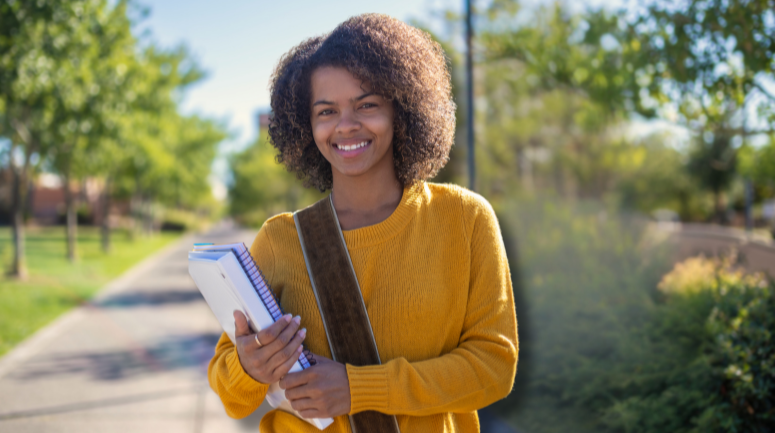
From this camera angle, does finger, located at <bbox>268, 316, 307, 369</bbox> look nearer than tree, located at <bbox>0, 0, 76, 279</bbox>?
Yes

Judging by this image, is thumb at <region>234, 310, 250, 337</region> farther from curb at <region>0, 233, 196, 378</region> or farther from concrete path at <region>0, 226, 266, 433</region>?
curb at <region>0, 233, 196, 378</region>

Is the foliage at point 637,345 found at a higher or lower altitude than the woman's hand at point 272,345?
lower

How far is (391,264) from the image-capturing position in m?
1.55

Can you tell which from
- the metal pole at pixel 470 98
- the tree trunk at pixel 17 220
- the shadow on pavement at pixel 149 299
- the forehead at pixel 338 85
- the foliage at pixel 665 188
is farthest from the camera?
the foliage at pixel 665 188

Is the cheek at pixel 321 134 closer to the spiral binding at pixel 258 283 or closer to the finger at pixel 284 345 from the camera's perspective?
the spiral binding at pixel 258 283

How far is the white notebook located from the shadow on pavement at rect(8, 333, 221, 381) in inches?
236

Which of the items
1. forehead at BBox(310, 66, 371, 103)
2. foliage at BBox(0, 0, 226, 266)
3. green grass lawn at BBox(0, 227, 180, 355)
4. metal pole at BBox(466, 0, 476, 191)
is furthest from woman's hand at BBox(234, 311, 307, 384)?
foliage at BBox(0, 0, 226, 266)

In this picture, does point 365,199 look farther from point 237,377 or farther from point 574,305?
point 574,305

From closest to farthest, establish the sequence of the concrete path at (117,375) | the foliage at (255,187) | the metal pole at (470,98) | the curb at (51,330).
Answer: the concrete path at (117,375), the metal pole at (470,98), the curb at (51,330), the foliage at (255,187)

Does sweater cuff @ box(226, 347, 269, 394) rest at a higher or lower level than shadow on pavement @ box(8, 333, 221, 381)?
higher

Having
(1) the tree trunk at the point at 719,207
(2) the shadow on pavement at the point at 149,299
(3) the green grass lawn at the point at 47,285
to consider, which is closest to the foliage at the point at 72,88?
(3) the green grass lawn at the point at 47,285

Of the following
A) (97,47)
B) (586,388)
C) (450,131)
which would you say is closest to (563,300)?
(586,388)

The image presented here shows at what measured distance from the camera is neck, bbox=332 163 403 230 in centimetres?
165

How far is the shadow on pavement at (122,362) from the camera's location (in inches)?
265
